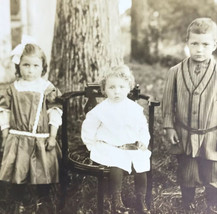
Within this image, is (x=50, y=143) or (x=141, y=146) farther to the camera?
(x=50, y=143)

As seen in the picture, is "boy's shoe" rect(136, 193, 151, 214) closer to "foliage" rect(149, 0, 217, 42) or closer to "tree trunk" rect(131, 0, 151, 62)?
"tree trunk" rect(131, 0, 151, 62)

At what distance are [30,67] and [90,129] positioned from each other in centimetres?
48

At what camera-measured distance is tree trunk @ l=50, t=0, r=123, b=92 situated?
2.34 m

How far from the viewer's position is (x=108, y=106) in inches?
86.3

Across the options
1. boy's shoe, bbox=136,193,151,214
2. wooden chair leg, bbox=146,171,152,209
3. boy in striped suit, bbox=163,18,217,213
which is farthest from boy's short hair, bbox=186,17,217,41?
boy's shoe, bbox=136,193,151,214

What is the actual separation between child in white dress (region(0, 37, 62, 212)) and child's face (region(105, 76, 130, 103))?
1.10 ft

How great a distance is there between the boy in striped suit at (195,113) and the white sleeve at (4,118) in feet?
2.87

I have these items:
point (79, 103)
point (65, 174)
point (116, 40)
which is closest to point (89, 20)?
point (116, 40)

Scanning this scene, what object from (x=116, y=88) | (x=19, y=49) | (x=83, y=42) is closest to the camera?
(x=116, y=88)

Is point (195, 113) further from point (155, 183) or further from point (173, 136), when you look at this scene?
point (155, 183)

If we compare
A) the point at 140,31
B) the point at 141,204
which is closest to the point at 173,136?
the point at 141,204

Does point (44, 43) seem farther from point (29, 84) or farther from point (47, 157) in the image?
point (47, 157)

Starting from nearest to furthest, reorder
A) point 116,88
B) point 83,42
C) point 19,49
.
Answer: point 116,88, point 19,49, point 83,42

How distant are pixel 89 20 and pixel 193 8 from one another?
0.58m
